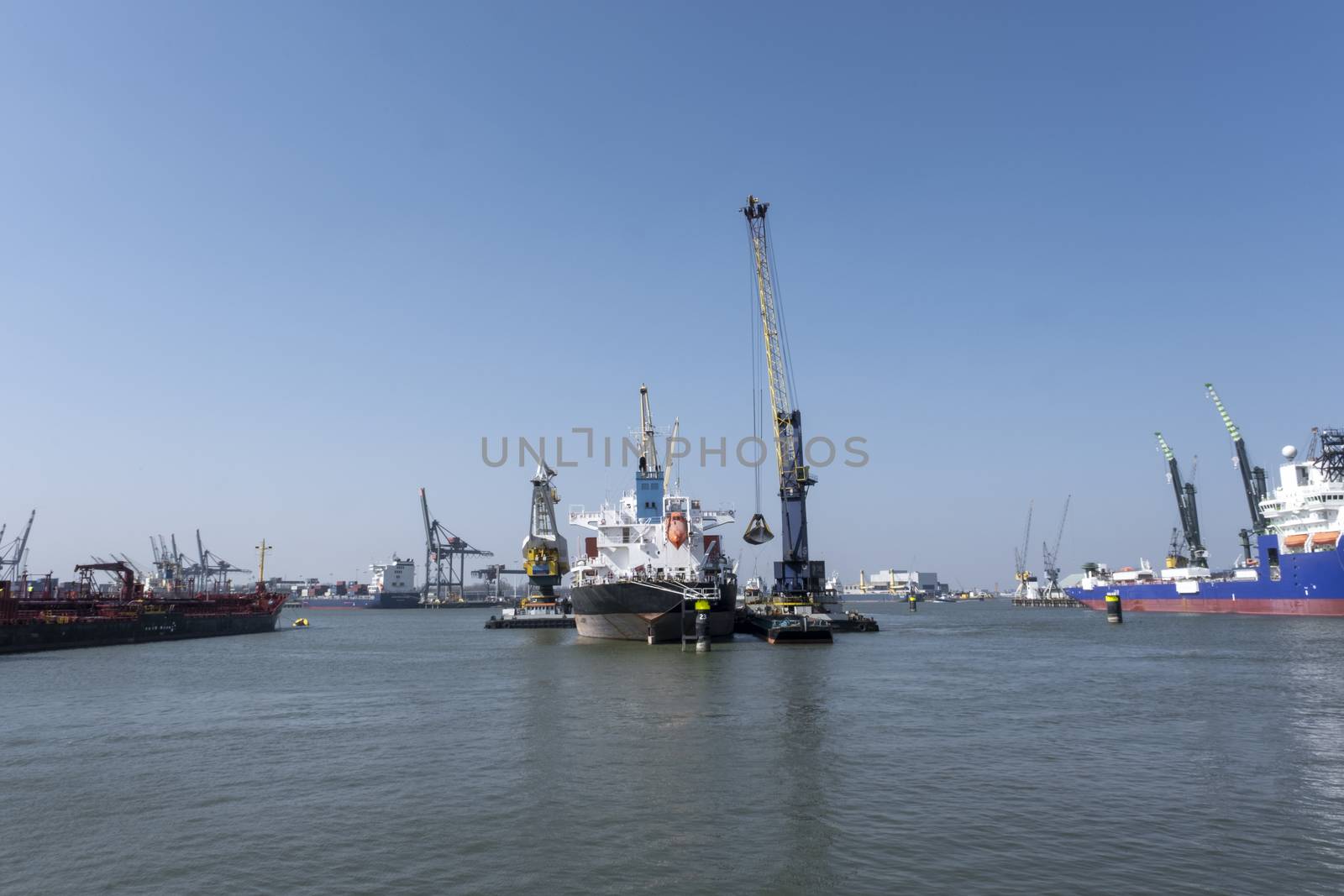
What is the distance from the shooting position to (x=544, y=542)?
12019 centimetres

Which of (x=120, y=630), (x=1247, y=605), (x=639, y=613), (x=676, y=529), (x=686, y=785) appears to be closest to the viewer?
(x=686, y=785)

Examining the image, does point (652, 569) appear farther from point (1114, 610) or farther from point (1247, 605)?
point (1247, 605)

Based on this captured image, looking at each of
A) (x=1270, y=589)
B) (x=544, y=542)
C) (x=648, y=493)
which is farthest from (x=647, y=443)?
(x=1270, y=589)

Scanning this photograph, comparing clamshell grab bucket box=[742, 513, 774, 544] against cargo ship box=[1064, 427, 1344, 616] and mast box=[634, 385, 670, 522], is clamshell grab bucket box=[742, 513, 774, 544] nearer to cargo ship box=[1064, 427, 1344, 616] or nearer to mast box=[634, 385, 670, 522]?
mast box=[634, 385, 670, 522]

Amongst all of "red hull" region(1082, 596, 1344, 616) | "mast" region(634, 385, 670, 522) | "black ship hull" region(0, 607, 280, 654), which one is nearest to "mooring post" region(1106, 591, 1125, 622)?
"red hull" region(1082, 596, 1344, 616)

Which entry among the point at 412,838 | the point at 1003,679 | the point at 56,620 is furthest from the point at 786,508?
the point at 412,838

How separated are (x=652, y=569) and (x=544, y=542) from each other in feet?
186

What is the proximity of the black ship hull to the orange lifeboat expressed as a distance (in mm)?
51706

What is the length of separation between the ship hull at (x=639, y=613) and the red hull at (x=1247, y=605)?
2588 inches

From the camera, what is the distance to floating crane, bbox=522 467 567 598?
11919cm

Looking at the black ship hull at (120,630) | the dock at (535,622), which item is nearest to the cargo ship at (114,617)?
the black ship hull at (120,630)

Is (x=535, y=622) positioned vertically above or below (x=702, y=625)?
below

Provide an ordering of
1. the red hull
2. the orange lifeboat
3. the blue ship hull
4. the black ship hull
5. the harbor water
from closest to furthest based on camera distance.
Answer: the harbor water → the black ship hull → the orange lifeboat → the blue ship hull → the red hull

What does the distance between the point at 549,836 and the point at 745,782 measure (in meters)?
5.86
